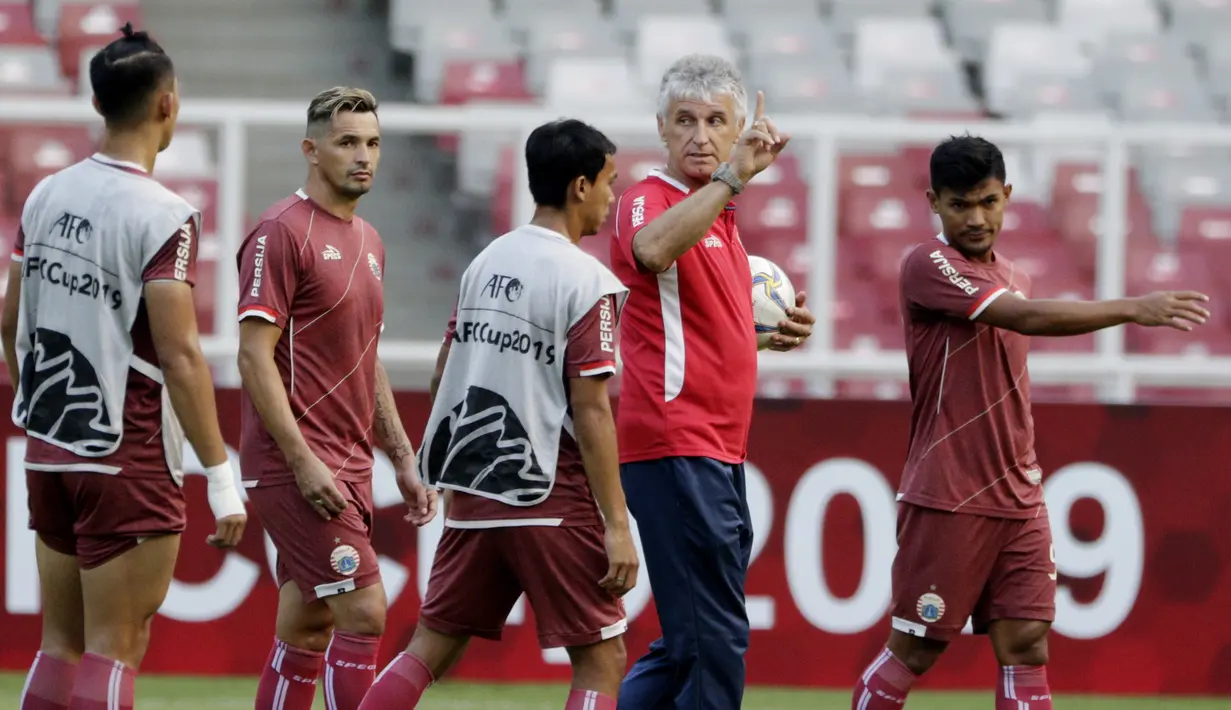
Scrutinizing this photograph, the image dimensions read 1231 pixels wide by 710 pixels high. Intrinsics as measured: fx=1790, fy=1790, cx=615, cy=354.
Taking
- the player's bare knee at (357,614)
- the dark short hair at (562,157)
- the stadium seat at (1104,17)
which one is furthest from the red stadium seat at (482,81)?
the dark short hair at (562,157)

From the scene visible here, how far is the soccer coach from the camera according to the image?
15.5 ft

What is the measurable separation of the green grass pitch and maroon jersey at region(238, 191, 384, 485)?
2.06m

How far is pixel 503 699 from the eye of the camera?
7.13m

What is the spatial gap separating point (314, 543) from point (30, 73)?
6054 mm

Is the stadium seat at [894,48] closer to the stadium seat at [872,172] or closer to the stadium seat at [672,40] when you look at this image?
the stadium seat at [672,40]

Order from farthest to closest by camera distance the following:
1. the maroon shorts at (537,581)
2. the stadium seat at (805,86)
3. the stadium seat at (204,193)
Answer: the stadium seat at (805,86) < the stadium seat at (204,193) < the maroon shorts at (537,581)

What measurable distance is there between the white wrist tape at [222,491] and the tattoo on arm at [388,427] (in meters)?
0.95

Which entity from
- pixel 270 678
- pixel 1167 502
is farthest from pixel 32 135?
pixel 1167 502

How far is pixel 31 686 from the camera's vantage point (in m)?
4.63

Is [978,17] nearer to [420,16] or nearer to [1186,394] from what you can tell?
[420,16]

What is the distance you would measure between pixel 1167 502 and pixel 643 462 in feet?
11.8

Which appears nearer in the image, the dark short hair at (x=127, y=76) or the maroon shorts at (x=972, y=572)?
the dark short hair at (x=127, y=76)

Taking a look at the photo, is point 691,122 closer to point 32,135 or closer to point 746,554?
point 746,554

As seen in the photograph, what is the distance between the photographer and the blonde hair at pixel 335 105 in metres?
5.12
